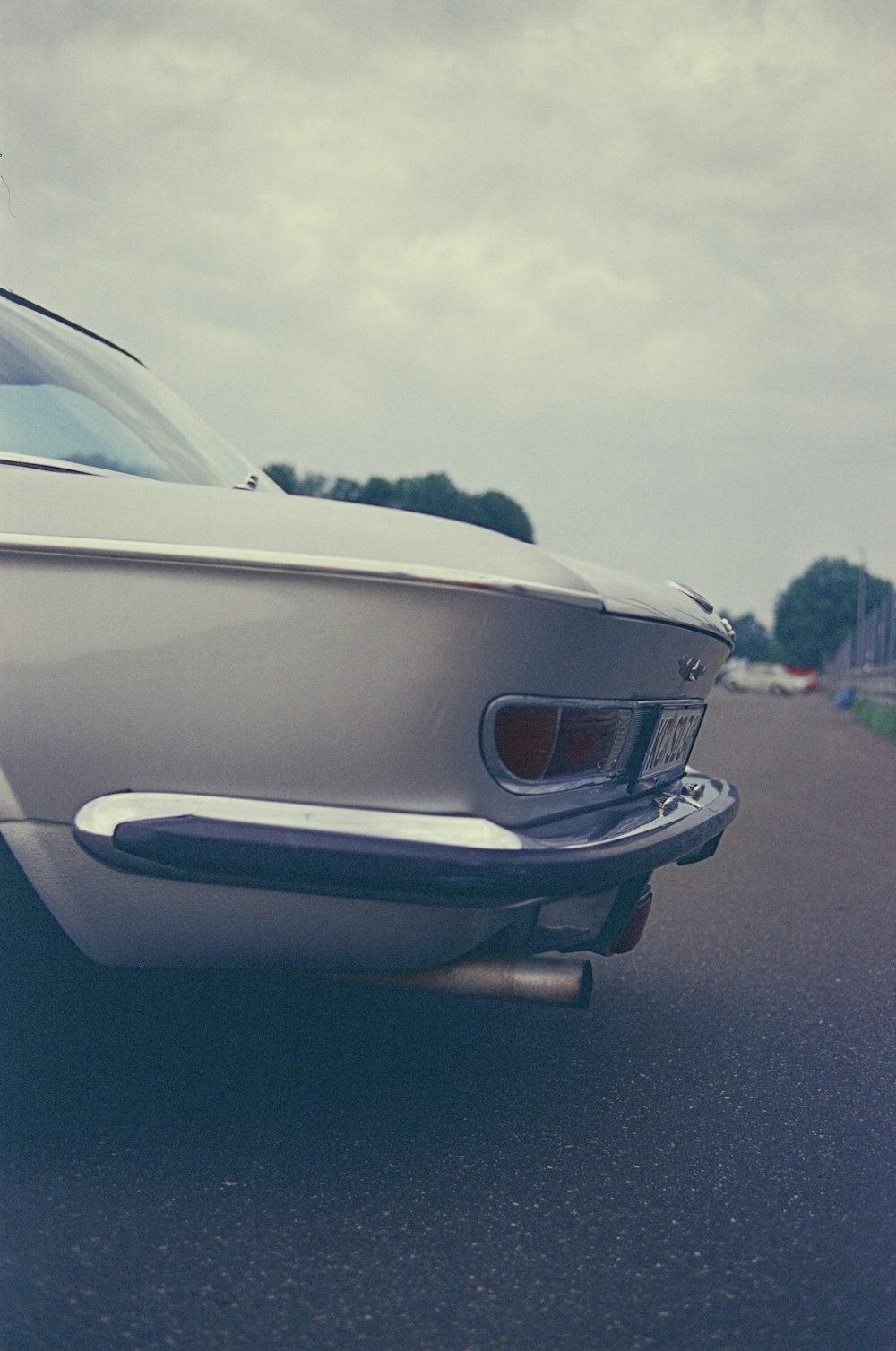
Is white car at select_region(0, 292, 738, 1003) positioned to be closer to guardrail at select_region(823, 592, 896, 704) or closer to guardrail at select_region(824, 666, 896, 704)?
guardrail at select_region(824, 666, 896, 704)

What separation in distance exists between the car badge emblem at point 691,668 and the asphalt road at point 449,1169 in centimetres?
90

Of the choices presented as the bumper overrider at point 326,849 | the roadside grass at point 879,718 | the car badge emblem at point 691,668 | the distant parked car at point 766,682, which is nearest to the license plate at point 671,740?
the car badge emblem at point 691,668

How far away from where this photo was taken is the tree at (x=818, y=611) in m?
107

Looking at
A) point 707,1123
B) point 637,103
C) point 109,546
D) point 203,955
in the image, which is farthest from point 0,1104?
point 637,103

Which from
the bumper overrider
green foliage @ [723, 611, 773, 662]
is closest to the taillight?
the bumper overrider

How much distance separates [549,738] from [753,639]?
138944 millimetres

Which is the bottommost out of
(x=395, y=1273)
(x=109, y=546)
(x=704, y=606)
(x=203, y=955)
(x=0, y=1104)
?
(x=0, y=1104)

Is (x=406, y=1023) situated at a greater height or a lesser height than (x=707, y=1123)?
lesser

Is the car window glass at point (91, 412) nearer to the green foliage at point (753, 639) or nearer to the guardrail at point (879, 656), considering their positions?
the guardrail at point (879, 656)

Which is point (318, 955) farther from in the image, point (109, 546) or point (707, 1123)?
point (707, 1123)

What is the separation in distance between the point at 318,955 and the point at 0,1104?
0.78 meters

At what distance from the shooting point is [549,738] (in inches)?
77.6

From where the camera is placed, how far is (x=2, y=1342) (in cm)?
148

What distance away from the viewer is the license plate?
2463 mm
